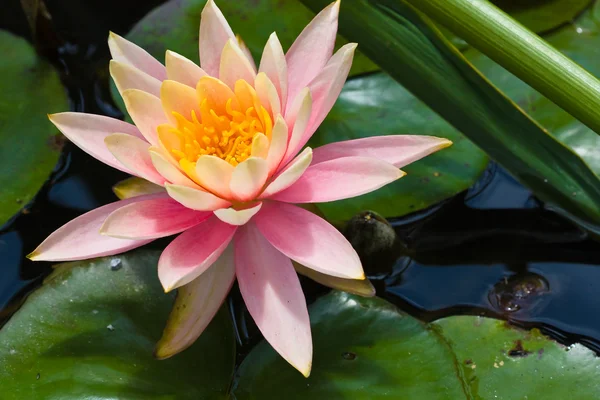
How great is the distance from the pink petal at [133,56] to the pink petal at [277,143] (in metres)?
0.38

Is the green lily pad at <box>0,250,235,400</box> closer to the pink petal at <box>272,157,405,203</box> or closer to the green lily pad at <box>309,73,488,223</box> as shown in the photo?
the pink petal at <box>272,157,405,203</box>

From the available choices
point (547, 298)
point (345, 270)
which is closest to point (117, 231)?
point (345, 270)

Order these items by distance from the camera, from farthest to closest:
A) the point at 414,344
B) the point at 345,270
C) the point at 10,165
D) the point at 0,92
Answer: the point at 0,92 → the point at 10,165 → the point at 414,344 → the point at 345,270

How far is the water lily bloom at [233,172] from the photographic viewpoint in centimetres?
105

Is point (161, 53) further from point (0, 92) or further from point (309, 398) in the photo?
point (309, 398)

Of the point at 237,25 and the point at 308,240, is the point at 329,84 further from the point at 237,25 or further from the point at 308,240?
the point at 237,25

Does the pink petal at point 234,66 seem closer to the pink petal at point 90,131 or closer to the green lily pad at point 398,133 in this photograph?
the pink petal at point 90,131

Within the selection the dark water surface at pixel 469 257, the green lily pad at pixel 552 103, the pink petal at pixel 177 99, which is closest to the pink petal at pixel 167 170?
the pink petal at pixel 177 99

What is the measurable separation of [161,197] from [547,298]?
42.1 inches

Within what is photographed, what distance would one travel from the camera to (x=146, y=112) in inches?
45.9

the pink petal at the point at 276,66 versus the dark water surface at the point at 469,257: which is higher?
the pink petal at the point at 276,66

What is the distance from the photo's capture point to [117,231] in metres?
1.04

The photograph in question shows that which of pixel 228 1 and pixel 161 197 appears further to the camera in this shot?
pixel 228 1

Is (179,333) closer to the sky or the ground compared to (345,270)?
closer to the ground
